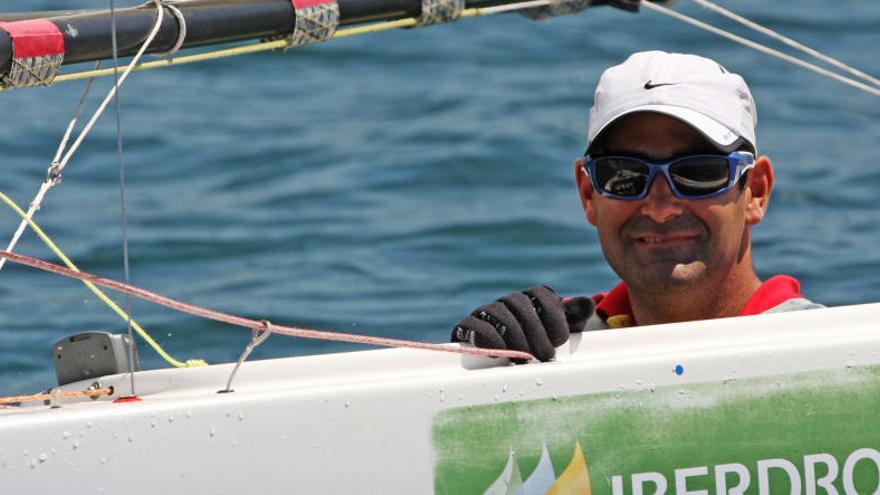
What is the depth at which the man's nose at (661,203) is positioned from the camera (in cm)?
294

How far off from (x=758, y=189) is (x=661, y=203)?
246 millimetres

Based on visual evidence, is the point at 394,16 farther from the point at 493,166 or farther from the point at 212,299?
the point at 493,166

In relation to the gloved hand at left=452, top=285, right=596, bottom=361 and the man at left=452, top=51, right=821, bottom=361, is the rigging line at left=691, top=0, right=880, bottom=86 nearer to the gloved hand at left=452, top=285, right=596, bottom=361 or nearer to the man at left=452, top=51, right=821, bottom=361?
the man at left=452, top=51, right=821, bottom=361

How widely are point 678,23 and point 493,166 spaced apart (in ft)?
9.38

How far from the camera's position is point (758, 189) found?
310 cm

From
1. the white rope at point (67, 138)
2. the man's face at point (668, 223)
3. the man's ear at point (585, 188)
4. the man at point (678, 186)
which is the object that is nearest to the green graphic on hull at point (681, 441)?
the man at point (678, 186)

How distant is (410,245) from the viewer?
22.9ft

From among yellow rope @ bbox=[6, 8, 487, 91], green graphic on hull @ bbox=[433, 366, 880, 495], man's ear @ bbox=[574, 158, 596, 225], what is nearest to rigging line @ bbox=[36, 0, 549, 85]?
yellow rope @ bbox=[6, 8, 487, 91]

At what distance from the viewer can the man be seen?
293 centimetres

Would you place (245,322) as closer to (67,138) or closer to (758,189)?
(67,138)

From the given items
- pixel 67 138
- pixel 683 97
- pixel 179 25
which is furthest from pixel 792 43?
pixel 67 138

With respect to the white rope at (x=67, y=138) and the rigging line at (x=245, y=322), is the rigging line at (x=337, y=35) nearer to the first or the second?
the white rope at (x=67, y=138)

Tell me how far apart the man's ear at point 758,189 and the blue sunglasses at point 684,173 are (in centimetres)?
10

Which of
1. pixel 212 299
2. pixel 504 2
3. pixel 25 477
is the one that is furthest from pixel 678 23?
pixel 25 477
